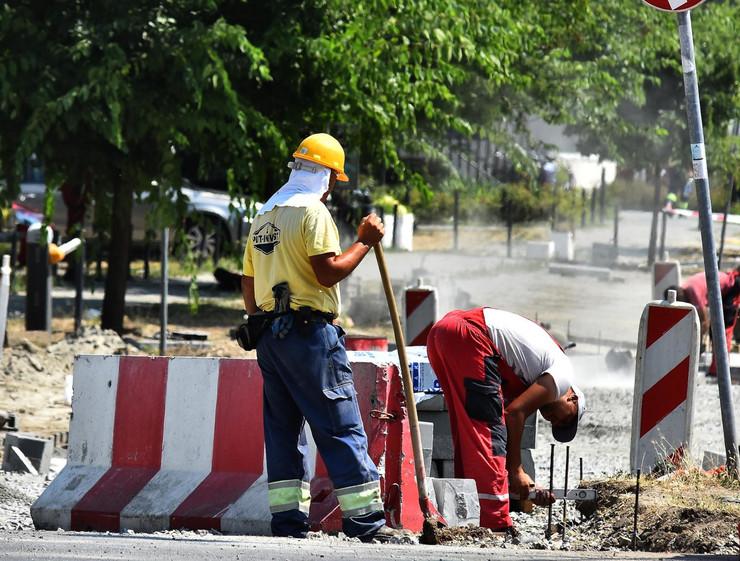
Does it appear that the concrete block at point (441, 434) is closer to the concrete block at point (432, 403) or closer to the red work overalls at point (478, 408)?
the concrete block at point (432, 403)

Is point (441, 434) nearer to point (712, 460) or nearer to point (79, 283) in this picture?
point (712, 460)

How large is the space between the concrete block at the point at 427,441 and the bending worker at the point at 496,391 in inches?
8.3

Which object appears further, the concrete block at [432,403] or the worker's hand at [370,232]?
the concrete block at [432,403]

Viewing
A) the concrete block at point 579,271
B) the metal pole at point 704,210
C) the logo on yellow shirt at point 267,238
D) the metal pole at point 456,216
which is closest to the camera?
the logo on yellow shirt at point 267,238

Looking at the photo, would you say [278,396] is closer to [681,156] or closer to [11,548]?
[11,548]

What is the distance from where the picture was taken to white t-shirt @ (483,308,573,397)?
6.49m

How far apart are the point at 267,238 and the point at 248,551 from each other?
4.41 feet

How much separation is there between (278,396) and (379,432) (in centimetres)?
58

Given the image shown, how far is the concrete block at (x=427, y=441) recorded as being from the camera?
6730 mm

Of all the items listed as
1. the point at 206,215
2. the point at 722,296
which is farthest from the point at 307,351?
the point at 206,215

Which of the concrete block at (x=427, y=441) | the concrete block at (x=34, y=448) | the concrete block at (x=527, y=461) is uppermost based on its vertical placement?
the concrete block at (x=427, y=441)

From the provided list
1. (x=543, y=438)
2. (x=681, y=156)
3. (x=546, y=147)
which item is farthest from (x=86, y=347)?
(x=681, y=156)

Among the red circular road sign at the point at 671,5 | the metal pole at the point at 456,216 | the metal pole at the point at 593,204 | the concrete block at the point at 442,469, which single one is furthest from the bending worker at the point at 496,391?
the metal pole at the point at 593,204

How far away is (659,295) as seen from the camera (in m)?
14.6
